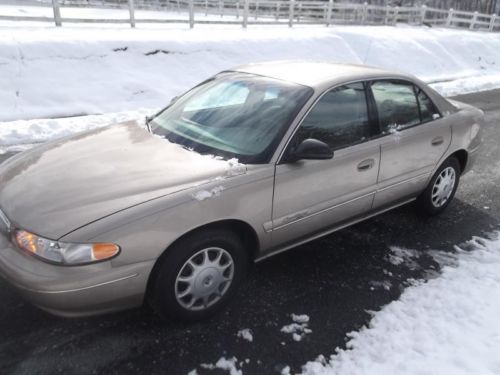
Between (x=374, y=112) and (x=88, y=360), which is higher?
(x=374, y=112)

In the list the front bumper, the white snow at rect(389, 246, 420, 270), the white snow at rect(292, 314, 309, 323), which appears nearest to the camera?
the front bumper

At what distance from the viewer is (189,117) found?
3.40 meters

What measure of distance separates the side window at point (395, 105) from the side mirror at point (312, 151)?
0.91 metres

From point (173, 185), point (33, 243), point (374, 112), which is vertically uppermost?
point (374, 112)

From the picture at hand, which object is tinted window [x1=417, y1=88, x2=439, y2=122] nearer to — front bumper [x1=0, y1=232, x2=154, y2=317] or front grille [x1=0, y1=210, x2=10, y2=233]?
front bumper [x1=0, y1=232, x2=154, y2=317]

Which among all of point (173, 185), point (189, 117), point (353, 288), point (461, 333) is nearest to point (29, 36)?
point (189, 117)

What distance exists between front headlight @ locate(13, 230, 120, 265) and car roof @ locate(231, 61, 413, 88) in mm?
1867

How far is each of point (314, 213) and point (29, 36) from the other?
850 cm

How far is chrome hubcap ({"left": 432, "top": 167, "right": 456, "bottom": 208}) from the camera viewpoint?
4168mm

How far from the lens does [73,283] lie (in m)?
2.22

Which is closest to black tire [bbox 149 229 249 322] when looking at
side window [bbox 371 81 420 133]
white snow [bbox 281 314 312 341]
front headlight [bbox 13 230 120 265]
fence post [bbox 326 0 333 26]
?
front headlight [bbox 13 230 120 265]

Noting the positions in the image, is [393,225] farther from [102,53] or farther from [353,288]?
[102,53]

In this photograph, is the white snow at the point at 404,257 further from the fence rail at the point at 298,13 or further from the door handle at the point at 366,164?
the fence rail at the point at 298,13

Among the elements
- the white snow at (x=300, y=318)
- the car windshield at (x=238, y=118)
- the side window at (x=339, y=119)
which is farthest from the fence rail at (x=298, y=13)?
the white snow at (x=300, y=318)
